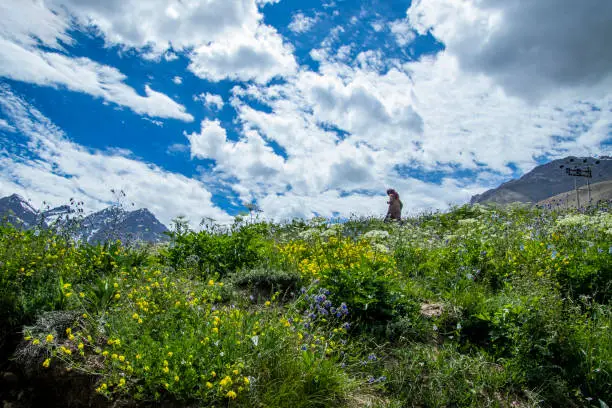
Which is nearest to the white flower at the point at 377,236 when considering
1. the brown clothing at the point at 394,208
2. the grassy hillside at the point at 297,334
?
the grassy hillside at the point at 297,334

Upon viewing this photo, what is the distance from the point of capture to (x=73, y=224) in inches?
278

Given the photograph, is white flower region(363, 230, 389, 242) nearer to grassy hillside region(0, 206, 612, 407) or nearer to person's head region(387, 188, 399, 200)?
grassy hillside region(0, 206, 612, 407)

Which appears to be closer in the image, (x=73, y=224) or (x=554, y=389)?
(x=554, y=389)

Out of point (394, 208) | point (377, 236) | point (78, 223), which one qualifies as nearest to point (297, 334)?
point (78, 223)

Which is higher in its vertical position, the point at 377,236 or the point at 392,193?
the point at 392,193

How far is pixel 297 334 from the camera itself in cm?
393

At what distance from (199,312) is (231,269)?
2.61 m

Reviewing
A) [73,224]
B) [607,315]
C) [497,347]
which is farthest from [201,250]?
[607,315]

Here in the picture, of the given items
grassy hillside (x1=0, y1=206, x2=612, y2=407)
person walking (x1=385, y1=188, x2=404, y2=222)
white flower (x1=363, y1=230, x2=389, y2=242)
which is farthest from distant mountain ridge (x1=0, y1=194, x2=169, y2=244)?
person walking (x1=385, y1=188, x2=404, y2=222)

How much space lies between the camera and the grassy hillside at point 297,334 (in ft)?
11.1

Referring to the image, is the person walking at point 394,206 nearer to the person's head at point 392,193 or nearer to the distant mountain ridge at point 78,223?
the person's head at point 392,193

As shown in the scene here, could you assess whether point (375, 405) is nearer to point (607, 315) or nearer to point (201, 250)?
point (607, 315)

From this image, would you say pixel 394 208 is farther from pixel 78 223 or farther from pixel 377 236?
pixel 78 223

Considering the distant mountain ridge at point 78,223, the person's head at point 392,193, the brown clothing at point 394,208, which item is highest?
the person's head at point 392,193
